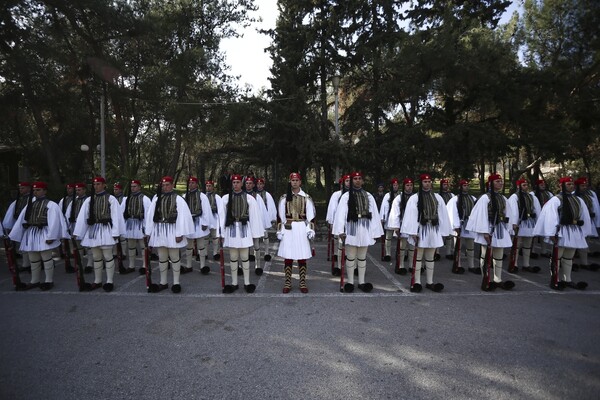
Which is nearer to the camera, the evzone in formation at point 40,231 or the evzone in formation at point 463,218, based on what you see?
the evzone in formation at point 40,231

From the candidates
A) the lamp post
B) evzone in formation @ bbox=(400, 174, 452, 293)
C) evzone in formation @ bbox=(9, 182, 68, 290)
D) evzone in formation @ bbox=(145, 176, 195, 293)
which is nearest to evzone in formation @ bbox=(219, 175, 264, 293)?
evzone in formation @ bbox=(145, 176, 195, 293)

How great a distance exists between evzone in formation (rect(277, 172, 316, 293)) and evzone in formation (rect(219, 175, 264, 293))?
1.73ft

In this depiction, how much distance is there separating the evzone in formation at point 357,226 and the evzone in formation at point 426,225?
66cm

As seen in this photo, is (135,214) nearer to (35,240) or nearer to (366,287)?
(35,240)

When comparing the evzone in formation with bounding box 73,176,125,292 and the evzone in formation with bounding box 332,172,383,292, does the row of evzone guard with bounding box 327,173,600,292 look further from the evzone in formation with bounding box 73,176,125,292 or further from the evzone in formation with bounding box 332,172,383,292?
the evzone in formation with bounding box 73,176,125,292

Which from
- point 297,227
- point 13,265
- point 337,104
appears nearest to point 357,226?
point 297,227

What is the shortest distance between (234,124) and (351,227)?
1151 cm

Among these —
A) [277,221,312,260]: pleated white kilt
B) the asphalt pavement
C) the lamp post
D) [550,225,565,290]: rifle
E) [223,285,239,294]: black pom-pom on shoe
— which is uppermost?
the lamp post

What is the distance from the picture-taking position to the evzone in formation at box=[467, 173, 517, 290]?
6.82m

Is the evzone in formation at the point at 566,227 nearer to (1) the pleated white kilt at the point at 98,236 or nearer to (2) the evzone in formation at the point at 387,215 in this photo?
(2) the evzone in formation at the point at 387,215

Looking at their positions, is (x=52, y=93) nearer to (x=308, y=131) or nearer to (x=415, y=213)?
(x=308, y=131)

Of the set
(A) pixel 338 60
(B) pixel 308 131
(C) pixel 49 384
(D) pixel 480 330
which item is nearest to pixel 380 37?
(A) pixel 338 60

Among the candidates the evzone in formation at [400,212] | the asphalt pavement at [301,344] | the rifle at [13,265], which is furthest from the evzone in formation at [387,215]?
the rifle at [13,265]

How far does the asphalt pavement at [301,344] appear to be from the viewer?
3.62m
